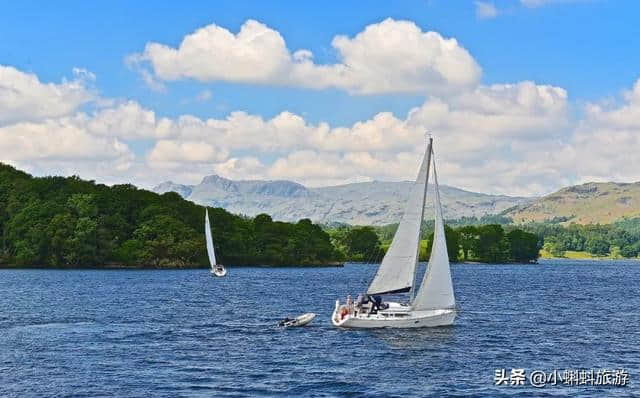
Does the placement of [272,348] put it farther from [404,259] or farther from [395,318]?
[404,259]

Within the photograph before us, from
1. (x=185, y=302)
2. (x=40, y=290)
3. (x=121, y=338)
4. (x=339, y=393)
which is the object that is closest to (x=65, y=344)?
(x=121, y=338)

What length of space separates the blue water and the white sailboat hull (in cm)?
112

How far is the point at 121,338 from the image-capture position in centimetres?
7800

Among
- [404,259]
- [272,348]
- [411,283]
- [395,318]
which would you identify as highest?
[404,259]

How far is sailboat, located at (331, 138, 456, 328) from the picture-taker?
82.1 m

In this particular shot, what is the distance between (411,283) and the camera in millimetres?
83312

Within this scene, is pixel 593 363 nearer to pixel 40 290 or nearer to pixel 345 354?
pixel 345 354

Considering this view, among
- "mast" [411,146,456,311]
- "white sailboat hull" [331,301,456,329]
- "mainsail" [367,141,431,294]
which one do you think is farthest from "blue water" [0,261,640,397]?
"mainsail" [367,141,431,294]

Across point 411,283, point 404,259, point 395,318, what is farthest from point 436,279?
point 395,318

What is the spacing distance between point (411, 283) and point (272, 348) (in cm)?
1884

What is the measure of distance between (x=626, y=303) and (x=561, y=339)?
60.1 meters

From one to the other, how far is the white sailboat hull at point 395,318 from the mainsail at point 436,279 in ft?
2.81

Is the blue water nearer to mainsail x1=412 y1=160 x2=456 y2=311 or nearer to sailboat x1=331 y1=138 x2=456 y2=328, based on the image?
sailboat x1=331 y1=138 x2=456 y2=328

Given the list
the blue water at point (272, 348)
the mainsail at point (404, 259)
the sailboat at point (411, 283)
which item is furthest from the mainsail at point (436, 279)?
the blue water at point (272, 348)
